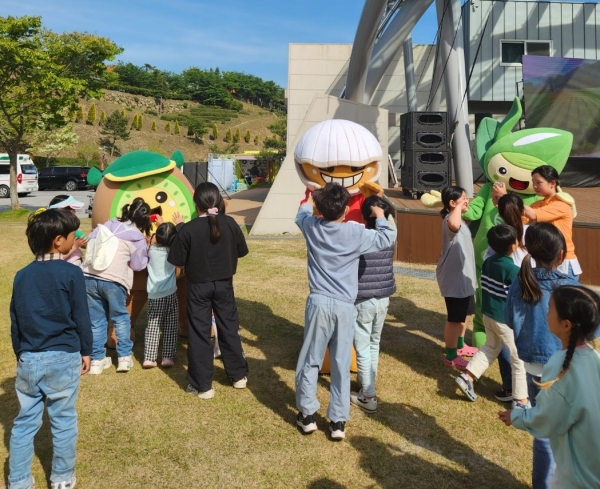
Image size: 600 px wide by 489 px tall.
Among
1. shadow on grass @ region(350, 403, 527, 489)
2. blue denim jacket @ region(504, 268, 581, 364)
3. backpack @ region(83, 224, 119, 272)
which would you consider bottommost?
shadow on grass @ region(350, 403, 527, 489)

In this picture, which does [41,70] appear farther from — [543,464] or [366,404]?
[543,464]

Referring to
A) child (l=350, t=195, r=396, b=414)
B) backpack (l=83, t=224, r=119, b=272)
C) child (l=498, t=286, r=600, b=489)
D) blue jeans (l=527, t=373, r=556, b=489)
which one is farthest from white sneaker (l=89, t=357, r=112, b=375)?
child (l=498, t=286, r=600, b=489)

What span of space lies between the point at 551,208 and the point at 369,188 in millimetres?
1408

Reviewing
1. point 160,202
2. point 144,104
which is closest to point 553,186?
point 160,202

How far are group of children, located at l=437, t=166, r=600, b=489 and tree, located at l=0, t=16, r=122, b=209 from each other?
42.6 feet

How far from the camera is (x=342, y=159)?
3994 mm

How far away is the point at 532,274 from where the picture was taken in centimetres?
270

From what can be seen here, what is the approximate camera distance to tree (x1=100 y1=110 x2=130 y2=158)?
4519cm

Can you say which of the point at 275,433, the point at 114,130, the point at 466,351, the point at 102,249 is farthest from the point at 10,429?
the point at 114,130

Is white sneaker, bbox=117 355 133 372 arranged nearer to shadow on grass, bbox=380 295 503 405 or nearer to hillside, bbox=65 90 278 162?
shadow on grass, bbox=380 295 503 405

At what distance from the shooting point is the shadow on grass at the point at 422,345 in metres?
4.09

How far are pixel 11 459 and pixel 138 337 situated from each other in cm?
275

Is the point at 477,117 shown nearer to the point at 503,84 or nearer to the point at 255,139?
the point at 503,84

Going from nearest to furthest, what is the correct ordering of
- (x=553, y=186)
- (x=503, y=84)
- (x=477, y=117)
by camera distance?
(x=553, y=186), (x=503, y=84), (x=477, y=117)
